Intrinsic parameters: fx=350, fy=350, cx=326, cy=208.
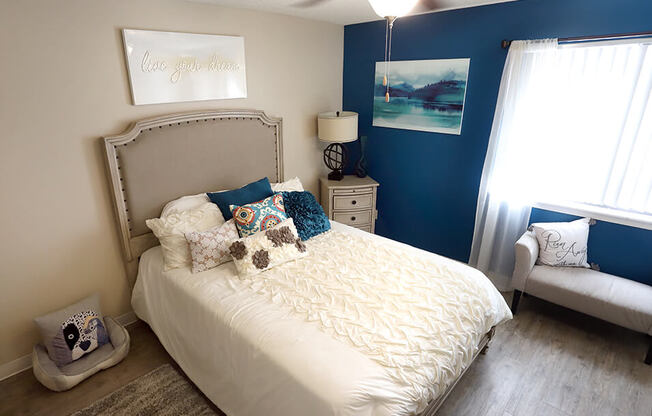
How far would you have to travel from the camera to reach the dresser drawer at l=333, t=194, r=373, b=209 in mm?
3599

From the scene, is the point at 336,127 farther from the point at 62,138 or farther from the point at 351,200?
the point at 62,138

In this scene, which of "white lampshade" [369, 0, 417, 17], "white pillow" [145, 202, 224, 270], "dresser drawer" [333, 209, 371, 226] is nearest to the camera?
"white lampshade" [369, 0, 417, 17]

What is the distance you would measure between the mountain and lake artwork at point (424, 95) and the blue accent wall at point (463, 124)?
0.21ft

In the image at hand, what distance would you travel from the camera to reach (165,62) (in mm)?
2422

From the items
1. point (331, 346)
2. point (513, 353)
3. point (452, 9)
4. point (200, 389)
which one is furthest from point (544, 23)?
point (200, 389)

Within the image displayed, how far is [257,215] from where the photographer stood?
2.46 m

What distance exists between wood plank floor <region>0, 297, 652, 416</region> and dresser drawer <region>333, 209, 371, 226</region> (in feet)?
5.36

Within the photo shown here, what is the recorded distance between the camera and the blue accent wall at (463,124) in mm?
2498

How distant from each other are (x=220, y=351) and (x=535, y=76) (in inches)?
113

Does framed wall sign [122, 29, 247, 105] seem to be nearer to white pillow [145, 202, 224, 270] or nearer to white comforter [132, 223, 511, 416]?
white pillow [145, 202, 224, 270]

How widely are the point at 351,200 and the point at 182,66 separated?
76.6 inches

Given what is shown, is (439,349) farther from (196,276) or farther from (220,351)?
(196,276)

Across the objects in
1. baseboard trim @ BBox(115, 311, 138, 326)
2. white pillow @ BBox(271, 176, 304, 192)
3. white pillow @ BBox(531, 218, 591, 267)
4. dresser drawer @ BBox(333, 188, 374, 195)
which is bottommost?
baseboard trim @ BBox(115, 311, 138, 326)

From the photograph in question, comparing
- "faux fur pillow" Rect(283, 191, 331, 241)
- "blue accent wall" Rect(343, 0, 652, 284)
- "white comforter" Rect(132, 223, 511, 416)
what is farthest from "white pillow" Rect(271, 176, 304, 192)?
"blue accent wall" Rect(343, 0, 652, 284)
